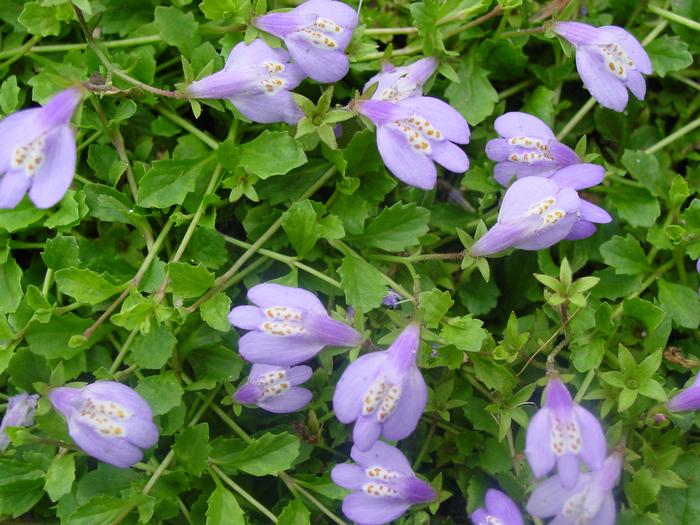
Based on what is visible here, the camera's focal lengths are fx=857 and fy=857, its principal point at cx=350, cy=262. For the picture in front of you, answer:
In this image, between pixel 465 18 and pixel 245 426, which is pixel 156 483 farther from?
pixel 465 18

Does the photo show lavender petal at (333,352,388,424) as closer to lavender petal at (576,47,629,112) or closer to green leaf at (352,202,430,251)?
green leaf at (352,202,430,251)

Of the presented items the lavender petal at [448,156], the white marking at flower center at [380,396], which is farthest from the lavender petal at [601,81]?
the white marking at flower center at [380,396]

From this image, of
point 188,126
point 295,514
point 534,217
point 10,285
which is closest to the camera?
point 534,217

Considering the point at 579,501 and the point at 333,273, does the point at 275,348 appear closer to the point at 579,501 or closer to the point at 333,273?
the point at 333,273

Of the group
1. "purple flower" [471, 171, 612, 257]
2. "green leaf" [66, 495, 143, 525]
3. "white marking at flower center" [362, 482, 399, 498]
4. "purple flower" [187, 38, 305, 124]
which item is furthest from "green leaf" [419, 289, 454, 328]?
"green leaf" [66, 495, 143, 525]

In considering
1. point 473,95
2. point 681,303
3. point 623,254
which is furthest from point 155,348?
point 681,303

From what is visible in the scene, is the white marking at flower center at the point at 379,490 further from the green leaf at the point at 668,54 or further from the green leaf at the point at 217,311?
the green leaf at the point at 668,54

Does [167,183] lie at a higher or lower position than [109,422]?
higher
